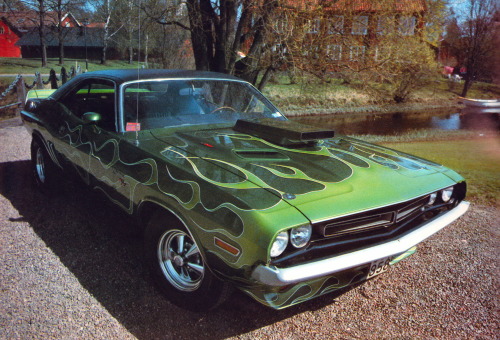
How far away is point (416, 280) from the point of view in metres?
3.31

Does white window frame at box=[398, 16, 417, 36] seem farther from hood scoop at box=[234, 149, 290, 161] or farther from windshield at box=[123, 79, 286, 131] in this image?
hood scoop at box=[234, 149, 290, 161]

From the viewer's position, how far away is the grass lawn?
5824 mm

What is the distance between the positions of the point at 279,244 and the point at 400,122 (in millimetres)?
17992

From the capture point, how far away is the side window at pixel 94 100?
3.55m

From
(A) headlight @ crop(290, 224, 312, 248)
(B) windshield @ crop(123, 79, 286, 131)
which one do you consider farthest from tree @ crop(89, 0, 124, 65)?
(A) headlight @ crop(290, 224, 312, 248)

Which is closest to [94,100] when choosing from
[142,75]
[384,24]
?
[142,75]

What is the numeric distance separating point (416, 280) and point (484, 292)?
1.58ft

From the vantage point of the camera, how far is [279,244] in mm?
2193

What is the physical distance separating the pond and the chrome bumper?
12582 millimetres

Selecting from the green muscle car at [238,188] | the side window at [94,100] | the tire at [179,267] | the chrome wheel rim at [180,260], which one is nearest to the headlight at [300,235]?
the green muscle car at [238,188]

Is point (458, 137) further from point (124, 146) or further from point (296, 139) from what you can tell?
point (124, 146)

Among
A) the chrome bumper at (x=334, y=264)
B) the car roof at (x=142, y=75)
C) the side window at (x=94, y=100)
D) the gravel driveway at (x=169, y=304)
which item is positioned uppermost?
the car roof at (x=142, y=75)

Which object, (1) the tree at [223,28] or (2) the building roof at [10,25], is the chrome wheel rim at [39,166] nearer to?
(1) the tree at [223,28]

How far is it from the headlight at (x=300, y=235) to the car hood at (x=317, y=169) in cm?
9
